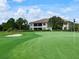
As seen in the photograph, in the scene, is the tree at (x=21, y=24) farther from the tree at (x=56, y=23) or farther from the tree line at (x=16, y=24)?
the tree at (x=56, y=23)

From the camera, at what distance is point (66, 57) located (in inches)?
462

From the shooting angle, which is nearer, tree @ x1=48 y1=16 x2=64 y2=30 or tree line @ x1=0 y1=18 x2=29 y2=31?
tree line @ x1=0 y1=18 x2=29 y2=31

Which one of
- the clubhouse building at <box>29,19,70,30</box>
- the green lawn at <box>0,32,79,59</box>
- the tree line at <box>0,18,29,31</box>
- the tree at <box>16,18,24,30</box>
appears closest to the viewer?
the green lawn at <box>0,32,79,59</box>

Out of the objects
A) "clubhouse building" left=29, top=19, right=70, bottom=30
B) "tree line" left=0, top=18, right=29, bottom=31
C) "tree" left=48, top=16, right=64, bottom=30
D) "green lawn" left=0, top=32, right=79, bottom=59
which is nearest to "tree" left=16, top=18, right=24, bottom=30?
"tree line" left=0, top=18, right=29, bottom=31

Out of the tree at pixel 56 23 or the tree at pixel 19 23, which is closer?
the tree at pixel 19 23

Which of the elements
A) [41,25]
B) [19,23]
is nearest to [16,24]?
[19,23]

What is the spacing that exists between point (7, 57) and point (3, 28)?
92.2 metres

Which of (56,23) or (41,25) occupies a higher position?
(56,23)

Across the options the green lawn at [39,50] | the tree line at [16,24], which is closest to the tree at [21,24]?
the tree line at [16,24]

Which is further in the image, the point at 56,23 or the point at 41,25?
the point at 41,25

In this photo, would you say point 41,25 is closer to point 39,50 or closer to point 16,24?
point 16,24

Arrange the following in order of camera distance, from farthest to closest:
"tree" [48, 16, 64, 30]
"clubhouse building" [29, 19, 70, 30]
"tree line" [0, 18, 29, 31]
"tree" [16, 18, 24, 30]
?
"clubhouse building" [29, 19, 70, 30], "tree" [48, 16, 64, 30], "tree" [16, 18, 24, 30], "tree line" [0, 18, 29, 31]

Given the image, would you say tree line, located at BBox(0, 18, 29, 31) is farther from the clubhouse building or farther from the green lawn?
the green lawn

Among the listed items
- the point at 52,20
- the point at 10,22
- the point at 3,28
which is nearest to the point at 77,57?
the point at 3,28
